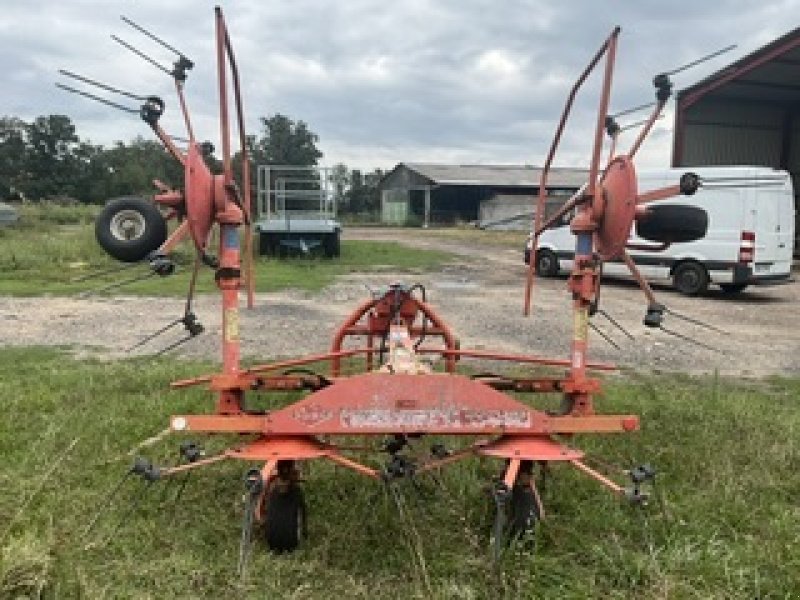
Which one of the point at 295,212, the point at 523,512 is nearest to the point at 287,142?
the point at 295,212

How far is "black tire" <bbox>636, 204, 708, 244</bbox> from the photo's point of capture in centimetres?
357

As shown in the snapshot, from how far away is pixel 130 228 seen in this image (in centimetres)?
340

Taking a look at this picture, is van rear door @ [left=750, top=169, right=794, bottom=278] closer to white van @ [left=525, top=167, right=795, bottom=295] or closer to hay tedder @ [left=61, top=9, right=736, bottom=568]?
white van @ [left=525, top=167, right=795, bottom=295]

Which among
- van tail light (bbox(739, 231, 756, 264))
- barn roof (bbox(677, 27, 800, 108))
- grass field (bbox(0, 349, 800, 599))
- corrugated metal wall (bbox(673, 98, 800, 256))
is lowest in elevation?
grass field (bbox(0, 349, 800, 599))

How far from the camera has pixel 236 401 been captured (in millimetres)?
3676

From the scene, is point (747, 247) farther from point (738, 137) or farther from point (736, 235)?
point (738, 137)

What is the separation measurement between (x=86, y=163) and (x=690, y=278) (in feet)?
Answer: 221

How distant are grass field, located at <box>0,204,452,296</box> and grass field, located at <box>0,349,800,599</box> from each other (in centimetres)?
618

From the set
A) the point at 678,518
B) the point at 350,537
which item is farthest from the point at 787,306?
the point at 350,537

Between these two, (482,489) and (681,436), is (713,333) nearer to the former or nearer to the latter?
(681,436)

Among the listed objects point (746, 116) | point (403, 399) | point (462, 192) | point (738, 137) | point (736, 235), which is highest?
point (746, 116)

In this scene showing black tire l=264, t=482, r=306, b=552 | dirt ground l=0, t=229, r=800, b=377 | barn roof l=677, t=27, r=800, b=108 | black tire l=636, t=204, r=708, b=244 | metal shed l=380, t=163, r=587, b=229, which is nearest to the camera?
black tire l=264, t=482, r=306, b=552

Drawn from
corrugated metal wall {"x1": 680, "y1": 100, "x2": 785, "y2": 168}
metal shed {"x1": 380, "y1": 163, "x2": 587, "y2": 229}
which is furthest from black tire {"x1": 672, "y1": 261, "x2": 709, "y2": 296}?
metal shed {"x1": 380, "y1": 163, "x2": 587, "y2": 229}

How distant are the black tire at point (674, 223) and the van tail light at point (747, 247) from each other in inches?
437
